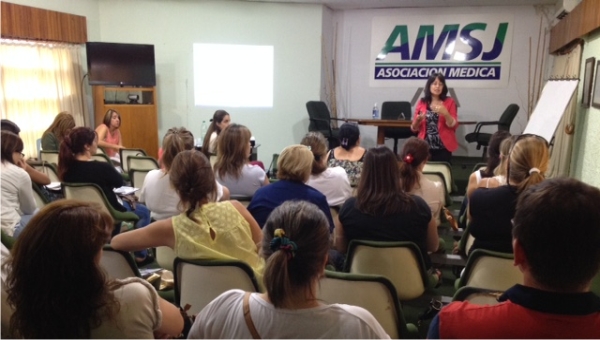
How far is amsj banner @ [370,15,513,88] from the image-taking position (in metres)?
7.97

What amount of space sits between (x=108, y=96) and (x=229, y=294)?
23.3 feet

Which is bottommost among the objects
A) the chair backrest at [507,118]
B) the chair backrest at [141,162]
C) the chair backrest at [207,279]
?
the chair backrest at [207,279]

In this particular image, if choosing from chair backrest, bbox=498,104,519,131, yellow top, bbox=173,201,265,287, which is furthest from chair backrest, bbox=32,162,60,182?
chair backrest, bbox=498,104,519,131

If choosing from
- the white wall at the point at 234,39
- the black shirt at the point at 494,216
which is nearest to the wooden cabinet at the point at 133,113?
the white wall at the point at 234,39

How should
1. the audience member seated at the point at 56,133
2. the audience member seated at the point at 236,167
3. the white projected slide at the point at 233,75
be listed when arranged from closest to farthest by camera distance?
the audience member seated at the point at 236,167 → the audience member seated at the point at 56,133 → the white projected slide at the point at 233,75

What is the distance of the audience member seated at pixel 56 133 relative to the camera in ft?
16.9

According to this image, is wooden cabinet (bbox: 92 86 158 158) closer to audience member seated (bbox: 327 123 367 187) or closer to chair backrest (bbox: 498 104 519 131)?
audience member seated (bbox: 327 123 367 187)

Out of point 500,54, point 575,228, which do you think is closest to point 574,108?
point 500,54

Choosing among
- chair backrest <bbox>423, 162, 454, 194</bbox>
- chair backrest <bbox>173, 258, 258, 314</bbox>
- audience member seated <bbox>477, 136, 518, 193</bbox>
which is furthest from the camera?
chair backrest <bbox>423, 162, 454, 194</bbox>

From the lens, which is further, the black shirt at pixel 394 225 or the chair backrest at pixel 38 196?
the chair backrest at pixel 38 196

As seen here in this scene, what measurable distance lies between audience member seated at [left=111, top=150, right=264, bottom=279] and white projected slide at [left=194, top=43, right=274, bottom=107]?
5.76 metres

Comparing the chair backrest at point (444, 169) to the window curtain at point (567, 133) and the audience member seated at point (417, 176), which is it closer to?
the audience member seated at point (417, 176)

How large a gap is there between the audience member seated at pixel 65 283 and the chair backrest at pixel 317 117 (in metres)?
6.17

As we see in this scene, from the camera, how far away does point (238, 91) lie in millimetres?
7879
